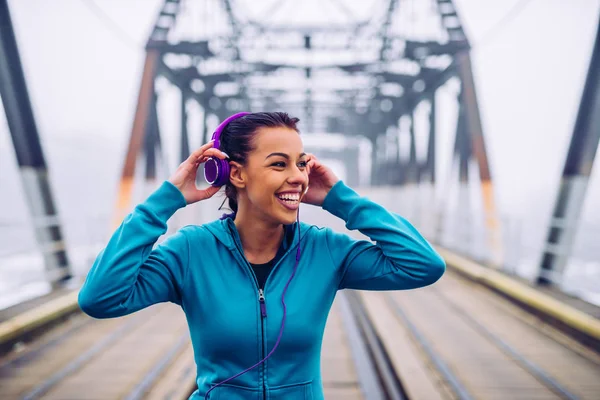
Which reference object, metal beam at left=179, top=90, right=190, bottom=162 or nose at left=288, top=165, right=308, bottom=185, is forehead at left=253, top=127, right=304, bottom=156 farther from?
metal beam at left=179, top=90, right=190, bottom=162

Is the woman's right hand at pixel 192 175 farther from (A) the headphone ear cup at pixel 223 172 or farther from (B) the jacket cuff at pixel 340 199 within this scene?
(B) the jacket cuff at pixel 340 199

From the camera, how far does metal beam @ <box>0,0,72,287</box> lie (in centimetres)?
418

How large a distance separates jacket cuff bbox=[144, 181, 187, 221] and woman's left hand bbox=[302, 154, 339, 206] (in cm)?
40

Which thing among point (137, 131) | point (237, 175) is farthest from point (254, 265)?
point (137, 131)

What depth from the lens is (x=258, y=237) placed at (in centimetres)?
133

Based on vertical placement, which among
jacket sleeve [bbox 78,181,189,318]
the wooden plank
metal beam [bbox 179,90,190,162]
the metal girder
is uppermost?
the metal girder

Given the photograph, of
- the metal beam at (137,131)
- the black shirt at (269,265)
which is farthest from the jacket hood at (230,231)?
the metal beam at (137,131)

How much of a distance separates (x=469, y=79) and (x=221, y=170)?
26.5 feet

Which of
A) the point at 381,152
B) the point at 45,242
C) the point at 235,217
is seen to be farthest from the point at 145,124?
the point at 381,152

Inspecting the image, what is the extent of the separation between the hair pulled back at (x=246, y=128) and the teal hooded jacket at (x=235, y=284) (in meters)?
0.21

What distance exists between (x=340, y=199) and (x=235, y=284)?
0.44 meters

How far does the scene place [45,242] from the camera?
5.04 metres

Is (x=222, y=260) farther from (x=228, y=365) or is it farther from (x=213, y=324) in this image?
(x=228, y=365)

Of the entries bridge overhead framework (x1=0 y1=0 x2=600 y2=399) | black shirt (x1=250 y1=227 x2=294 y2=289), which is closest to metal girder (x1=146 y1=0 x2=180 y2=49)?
bridge overhead framework (x1=0 y1=0 x2=600 y2=399)
